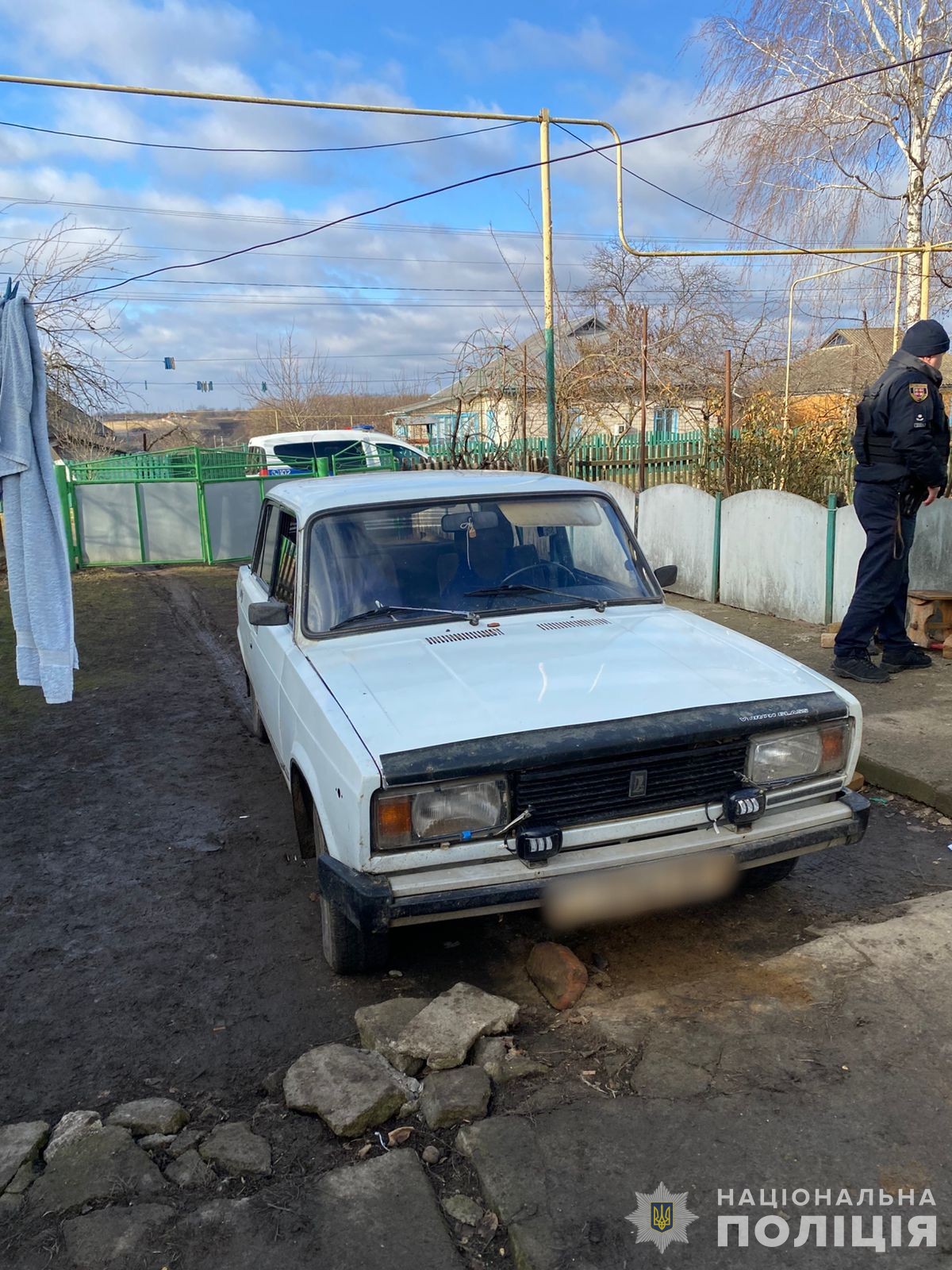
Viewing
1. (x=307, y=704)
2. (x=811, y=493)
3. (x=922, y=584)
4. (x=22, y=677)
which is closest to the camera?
(x=307, y=704)

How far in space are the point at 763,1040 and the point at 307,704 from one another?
1.86 m

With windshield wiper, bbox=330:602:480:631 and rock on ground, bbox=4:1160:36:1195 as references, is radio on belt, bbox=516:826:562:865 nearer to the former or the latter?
windshield wiper, bbox=330:602:480:631

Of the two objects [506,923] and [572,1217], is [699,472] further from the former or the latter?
[572,1217]

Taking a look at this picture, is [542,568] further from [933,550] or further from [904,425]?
[933,550]

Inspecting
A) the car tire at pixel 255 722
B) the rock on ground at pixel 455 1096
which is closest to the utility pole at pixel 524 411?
the car tire at pixel 255 722

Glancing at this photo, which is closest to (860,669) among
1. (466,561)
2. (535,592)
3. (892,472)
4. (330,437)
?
(892,472)

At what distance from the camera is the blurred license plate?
3.01 metres

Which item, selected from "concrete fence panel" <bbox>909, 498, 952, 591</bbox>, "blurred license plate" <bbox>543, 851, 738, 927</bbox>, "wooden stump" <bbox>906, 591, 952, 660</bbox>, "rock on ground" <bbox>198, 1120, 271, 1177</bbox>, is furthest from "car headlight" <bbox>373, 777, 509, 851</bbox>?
"concrete fence panel" <bbox>909, 498, 952, 591</bbox>

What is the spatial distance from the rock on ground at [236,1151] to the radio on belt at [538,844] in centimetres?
105

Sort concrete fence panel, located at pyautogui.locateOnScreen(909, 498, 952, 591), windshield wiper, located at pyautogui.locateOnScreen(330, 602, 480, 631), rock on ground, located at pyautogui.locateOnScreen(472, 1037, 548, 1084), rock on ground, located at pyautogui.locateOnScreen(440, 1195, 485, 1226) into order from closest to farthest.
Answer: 1. rock on ground, located at pyautogui.locateOnScreen(440, 1195, 485, 1226)
2. rock on ground, located at pyautogui.locateOnScreen(472, 1037, 548, 1084)
3. windshield wiper, located at pyautogui.locateOnScreen(330, 602, 480, 631)
4. concrete fence panel, located at pyautogui.locateOnScreen(909, 498, 952, 591)

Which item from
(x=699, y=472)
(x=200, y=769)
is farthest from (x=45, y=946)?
(x=699, y=472)

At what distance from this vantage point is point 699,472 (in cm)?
1222

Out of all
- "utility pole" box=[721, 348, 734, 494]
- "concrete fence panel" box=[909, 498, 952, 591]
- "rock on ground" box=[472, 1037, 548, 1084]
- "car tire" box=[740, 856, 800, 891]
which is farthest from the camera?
"utility pole" box=[721, 348, 734, 494]

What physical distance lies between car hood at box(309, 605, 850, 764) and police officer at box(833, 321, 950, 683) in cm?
284
